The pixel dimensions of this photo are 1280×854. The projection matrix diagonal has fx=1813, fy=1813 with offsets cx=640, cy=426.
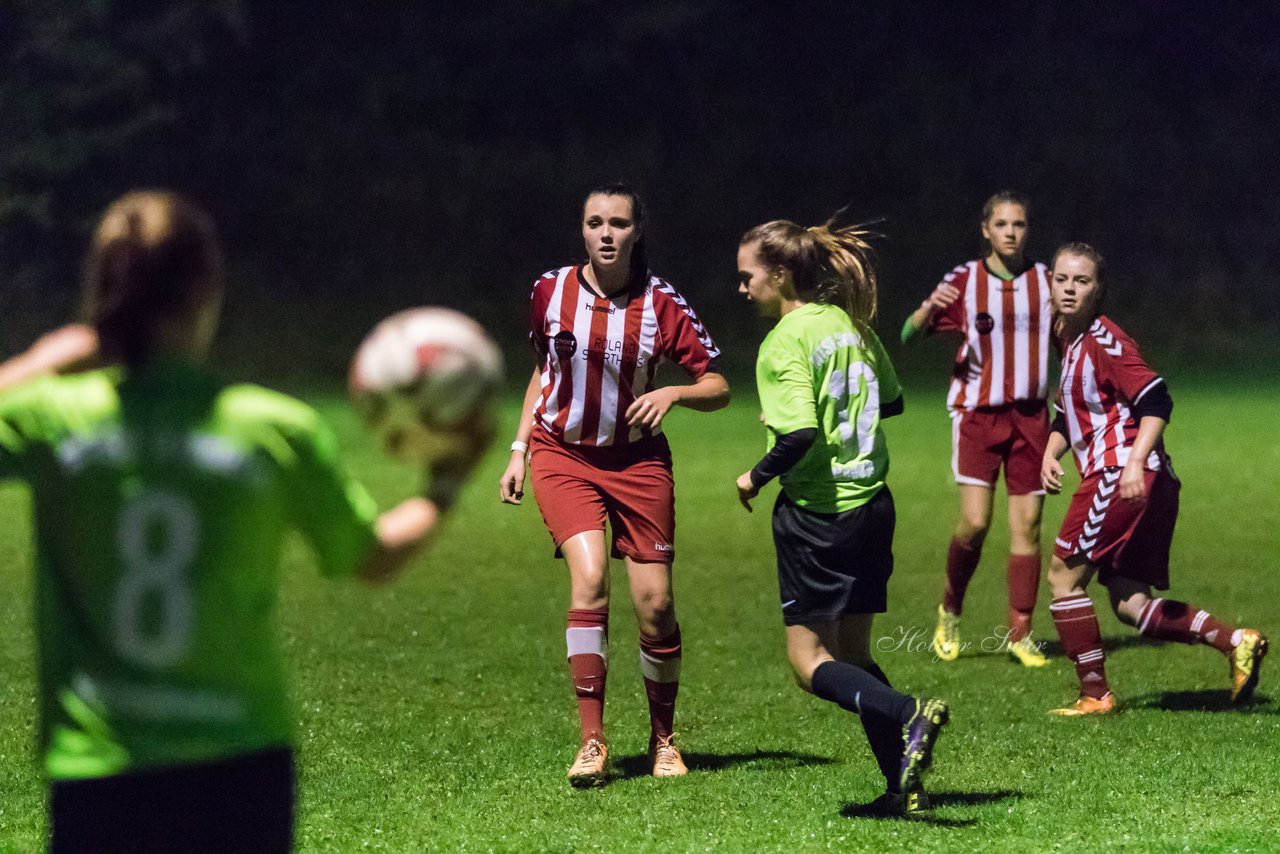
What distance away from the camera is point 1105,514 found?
6.36m

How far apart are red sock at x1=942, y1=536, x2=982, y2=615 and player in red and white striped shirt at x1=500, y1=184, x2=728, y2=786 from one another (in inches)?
89.7

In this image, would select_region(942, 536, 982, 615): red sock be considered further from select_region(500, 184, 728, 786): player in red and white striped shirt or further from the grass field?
select_region(500, 184, 728, 786): player in red and white striped shirt

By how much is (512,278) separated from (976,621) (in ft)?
59.2

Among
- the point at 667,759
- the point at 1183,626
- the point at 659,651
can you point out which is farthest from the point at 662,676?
the point at 1183,626

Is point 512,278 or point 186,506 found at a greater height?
point 512,278

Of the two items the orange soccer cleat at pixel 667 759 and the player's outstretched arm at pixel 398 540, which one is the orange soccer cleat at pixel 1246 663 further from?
the player's outstretched arm at pixel 398 540

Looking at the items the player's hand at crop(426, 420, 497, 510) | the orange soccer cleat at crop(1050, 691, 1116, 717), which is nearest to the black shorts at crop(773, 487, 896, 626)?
the orange soccer cleat at crop(1050, 691, 1116, 717)

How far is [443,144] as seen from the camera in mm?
28359

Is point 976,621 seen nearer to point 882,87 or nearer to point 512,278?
point 512,278

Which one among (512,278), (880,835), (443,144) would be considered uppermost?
(443,144)

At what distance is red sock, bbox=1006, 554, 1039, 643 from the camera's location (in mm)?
7703

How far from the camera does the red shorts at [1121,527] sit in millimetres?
6355

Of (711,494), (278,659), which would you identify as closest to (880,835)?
(278,659)

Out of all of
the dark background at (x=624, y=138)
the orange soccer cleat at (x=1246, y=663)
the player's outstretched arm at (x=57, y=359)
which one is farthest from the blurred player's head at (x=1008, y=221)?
the dark background at (x=624, y=138)
